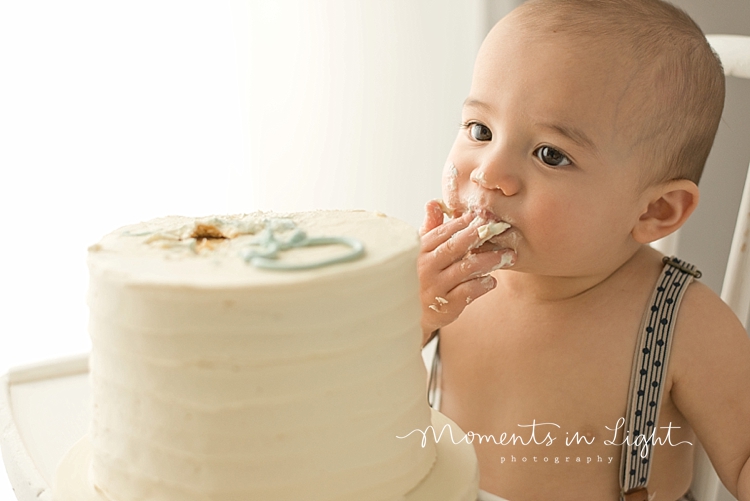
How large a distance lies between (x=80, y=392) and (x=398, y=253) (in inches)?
19.6

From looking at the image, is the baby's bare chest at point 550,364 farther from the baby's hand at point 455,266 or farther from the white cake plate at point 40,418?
the white cake plate at point 40,418

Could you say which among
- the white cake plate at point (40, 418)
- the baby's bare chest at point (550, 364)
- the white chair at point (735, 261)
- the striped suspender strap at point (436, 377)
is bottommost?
the striped suspender strap at point (436, 377)

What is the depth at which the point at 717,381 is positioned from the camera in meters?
0.86

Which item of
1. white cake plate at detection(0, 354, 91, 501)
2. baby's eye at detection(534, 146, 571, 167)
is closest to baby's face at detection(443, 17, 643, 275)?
baby's eye at detection(534, 146, 571, 167)

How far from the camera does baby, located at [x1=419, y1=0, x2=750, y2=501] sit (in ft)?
2.60

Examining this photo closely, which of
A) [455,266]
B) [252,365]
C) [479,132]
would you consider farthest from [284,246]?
[479,132]

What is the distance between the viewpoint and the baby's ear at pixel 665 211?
0.86 m

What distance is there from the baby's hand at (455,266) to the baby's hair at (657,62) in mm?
201

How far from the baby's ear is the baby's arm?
0.09m

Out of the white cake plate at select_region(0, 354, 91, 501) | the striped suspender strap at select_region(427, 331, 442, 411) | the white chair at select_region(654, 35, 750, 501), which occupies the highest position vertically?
the white chair at select_region(654, 35, 750, 501)

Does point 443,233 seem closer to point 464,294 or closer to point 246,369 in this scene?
point 464,294

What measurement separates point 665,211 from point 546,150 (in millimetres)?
187

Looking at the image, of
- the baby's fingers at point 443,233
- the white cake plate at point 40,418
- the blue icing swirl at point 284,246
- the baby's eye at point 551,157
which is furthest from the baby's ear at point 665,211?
the white cake plate at point 40,418

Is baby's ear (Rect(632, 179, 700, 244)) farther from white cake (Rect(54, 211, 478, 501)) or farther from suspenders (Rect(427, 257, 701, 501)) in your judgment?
white cake (Rect(54, 211, 478, 501))
